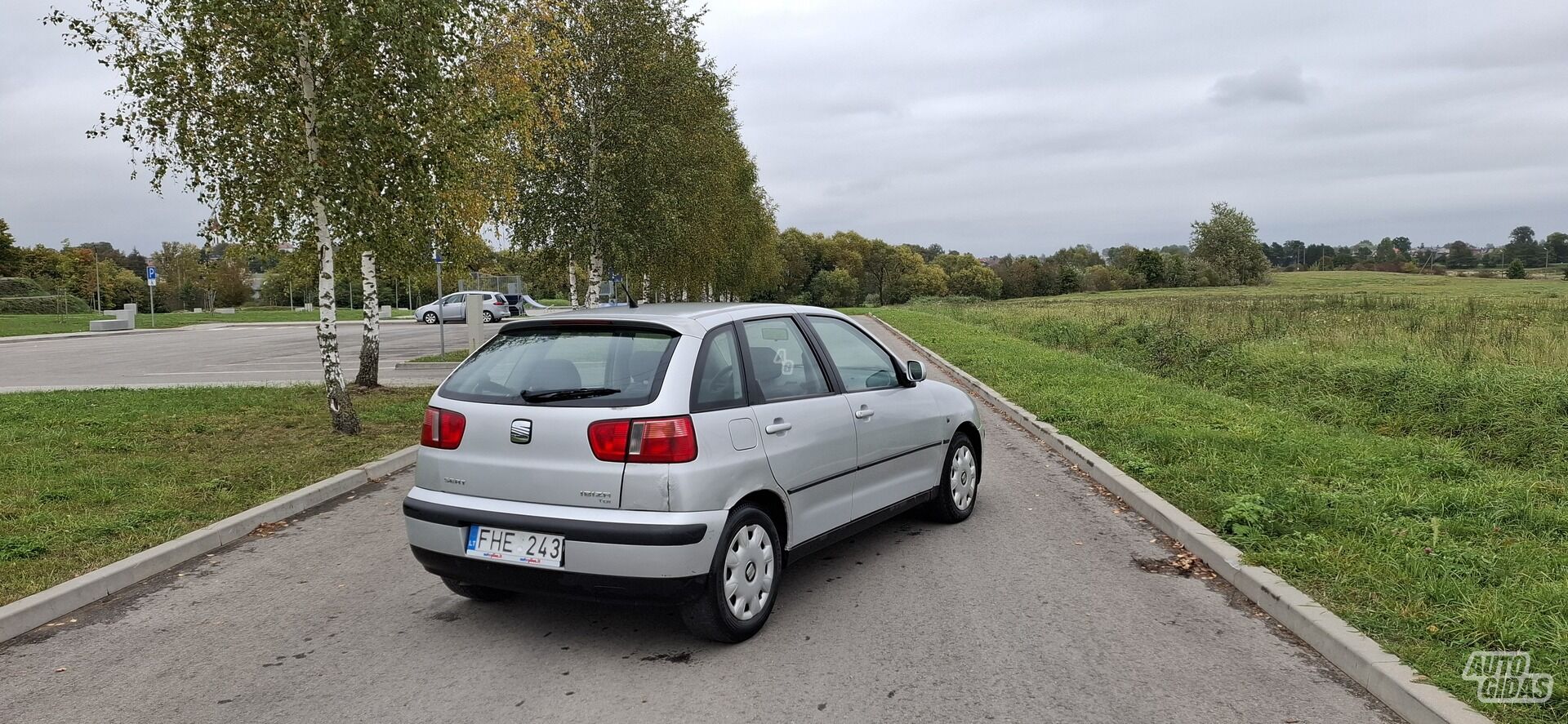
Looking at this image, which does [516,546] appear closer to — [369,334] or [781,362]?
[781,362]

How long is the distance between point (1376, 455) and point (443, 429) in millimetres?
7386

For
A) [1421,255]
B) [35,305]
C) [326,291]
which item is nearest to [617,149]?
[326,291]

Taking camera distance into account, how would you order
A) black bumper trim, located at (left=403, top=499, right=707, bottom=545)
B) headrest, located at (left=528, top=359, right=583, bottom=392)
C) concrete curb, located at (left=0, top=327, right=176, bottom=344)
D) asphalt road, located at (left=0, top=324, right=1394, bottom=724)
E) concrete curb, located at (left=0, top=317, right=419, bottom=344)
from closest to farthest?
asphalt road, located at (left=0, top=324, right=1394, bottom=724) → black bumper trim, located at (left=403, top=499, right=707, bottom=545) → headrest, located at (left=528, top=359, right=583, bottom=392) → concrete curb, located at (left=0, top=327, right=176, bottom=344) → concrete curb, located at (left=0, top=317, right=419, bottom=344)

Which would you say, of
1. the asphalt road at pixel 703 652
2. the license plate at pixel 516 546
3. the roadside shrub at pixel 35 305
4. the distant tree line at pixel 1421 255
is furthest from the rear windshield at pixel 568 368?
the distant tree line at pixel 1421 255

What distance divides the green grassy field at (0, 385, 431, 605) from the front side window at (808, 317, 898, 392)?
4390 mm

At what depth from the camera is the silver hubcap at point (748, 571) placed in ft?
14.1

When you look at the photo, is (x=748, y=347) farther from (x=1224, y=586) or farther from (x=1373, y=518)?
(x=1373, y=518)

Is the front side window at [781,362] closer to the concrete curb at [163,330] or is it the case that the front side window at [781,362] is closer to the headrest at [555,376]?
the headrest at [555,376]

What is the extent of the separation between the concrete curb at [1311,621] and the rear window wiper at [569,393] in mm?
3347

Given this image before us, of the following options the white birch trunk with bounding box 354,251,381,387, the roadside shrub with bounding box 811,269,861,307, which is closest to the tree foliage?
the roadside shrub with bounding box 811,269,861,307

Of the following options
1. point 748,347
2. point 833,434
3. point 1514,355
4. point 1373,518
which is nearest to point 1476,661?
point 1373,518

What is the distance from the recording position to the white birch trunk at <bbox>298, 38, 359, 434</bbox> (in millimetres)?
9719

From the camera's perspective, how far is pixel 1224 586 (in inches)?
203

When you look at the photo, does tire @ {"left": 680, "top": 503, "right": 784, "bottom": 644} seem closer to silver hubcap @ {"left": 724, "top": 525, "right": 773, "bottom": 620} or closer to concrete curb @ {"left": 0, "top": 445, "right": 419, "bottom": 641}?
silver hubcap @ {"left": 724, "top": 525, "right": 773, "bottom": 620}
